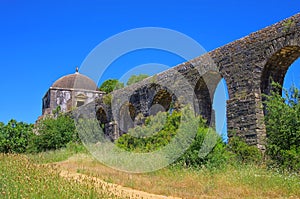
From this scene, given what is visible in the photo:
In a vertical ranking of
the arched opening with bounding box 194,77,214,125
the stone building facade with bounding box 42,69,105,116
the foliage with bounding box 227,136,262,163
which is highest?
the stone building facade with bounding box 42,69,105,116

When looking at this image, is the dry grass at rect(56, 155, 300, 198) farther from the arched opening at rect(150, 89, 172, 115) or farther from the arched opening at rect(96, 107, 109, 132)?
the arched opening at rect(96, 107, 109, 132)

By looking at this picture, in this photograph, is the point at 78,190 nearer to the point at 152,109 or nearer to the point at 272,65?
the point at 272,65

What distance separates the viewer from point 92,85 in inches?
1236

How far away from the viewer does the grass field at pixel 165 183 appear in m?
5.26

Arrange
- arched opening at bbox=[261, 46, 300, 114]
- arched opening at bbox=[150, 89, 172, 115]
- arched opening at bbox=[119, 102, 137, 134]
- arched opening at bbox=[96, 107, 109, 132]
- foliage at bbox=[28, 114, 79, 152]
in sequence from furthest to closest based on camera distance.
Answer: arched opening at bbox=[96, 107, 109, 132] → arched opening at bbox=[119, 102, 137, 134] → foliage at bbox=[28, 114, 79, 152] → arched opening at bbox=[150, 89, 172, 115] → arched opening at bbox=[261, 46, 300, 114]

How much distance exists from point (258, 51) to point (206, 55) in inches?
93.8

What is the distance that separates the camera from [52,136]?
17578mm

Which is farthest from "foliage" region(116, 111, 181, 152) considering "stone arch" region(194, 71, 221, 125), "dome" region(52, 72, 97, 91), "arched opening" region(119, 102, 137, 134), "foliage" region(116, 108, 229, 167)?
"dome" region(52, 72, 97, 91)

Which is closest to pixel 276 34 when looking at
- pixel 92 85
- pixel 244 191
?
pixel 244 191

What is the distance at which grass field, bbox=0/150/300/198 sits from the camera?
17.3 feet

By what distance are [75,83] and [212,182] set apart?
24986 mm

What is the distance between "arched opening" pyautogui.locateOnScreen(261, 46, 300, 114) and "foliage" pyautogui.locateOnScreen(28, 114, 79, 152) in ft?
32.0

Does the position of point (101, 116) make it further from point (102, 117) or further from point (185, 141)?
point (185, 141)

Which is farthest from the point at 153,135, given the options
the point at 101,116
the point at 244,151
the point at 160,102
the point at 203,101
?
the point at 101,116
